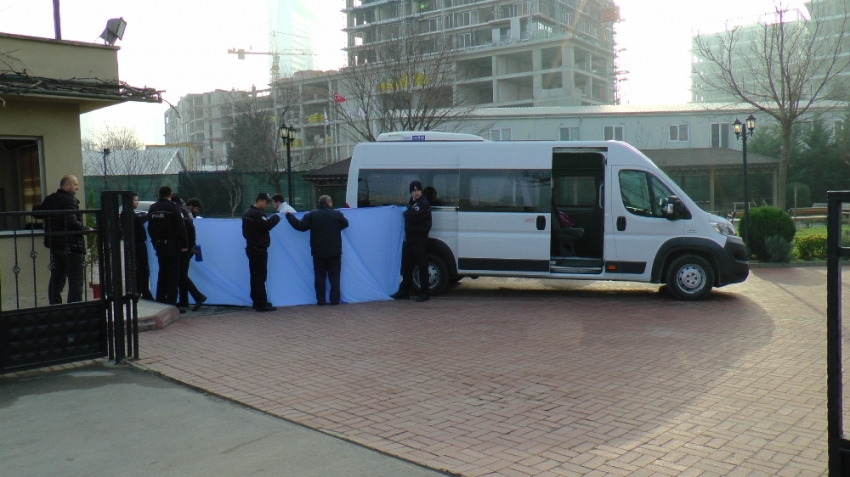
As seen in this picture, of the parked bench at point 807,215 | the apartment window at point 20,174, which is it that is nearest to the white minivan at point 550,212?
the apartment window at point 20,174

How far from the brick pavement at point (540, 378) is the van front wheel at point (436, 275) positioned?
896 millimetres

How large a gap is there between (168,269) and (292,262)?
1960 mm

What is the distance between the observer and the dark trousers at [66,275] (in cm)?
809

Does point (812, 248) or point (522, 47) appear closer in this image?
point (812, 248)

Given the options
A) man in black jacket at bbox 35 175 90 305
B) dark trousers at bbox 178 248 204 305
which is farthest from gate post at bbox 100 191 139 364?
dark trousers at bbox 178 248 204 305

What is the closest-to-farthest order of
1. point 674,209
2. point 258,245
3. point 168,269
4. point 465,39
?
1. point 168,269
2. point 258,245
3. point 674,209
4. point 465,39

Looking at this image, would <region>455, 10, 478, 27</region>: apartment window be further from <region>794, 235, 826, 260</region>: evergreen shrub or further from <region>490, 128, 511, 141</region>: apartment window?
<region>794, 235, 826, 260</region>: evergreen shrub

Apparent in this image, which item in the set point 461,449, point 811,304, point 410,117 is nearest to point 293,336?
point 461,449

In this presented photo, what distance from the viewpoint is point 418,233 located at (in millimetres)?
11945

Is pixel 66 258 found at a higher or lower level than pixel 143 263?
higher

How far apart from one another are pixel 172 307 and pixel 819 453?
8244 mm

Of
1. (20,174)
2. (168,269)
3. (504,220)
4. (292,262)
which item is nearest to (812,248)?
(504,220)

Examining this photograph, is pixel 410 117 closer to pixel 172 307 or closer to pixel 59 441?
pixel 172 307

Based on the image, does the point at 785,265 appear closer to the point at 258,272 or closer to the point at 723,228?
the point at 723,228
